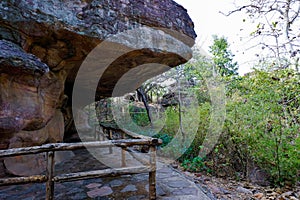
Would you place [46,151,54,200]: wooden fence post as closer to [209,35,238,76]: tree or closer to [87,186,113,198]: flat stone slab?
[87,186,113,198]: flat stone slab

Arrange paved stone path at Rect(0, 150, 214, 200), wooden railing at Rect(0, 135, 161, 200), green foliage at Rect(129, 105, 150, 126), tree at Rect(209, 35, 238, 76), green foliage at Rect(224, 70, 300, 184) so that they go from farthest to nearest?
tree at Rect(209, 35, 238, 76) → green foliage at Rect(129, 105, 150, 126) → green foliage at Rect(224, 70, 300, 184) → paved stone path at Rect(0, 150, 214, 200) → wooden railing at Rect(0, 135, 161, 200)

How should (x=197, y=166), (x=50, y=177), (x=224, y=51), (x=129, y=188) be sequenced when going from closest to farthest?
(x=50, y=177) → (x=129, y=188) → (x=197, y=166) → (x=224, y=51)

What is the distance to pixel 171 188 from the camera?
285 centimetres

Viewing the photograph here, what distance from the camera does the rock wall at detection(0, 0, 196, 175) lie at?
9.05 ft

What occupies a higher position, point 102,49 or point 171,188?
point 102,49

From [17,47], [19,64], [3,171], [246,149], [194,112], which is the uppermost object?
[17,47]

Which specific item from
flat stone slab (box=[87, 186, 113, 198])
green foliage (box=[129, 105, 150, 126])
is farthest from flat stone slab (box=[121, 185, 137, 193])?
green foliage (box=[129, 105, 150, 126])

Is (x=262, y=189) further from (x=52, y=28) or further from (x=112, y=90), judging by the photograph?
(x=112, y=90)

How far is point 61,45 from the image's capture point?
331 centimetres

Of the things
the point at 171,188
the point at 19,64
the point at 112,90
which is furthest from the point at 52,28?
the point at 112,90

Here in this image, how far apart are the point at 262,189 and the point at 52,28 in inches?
169

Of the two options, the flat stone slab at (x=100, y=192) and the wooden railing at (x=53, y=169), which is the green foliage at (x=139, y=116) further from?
the wooden railing at (x=53, y=169)

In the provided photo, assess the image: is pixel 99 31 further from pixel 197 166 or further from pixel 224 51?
pixel 224 51

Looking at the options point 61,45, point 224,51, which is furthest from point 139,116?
point 224,51
